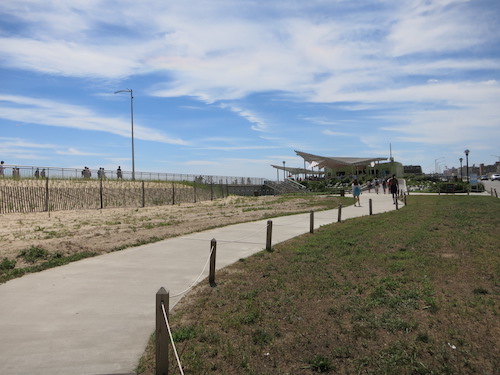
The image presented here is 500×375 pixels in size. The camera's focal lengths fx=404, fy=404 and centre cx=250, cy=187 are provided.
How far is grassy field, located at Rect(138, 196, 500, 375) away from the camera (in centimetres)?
448

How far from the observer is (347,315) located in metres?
5.83

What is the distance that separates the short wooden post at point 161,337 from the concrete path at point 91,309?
379 millimetres

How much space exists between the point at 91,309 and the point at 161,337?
2.59 metres

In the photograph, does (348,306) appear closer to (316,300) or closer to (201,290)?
(316,300)

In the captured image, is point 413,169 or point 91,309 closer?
point 91,309

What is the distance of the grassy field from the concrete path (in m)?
0.46

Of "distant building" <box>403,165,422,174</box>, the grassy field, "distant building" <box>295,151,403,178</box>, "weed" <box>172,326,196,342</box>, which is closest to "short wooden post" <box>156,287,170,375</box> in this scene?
the grassy field

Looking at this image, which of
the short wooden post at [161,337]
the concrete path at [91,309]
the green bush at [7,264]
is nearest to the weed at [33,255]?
the green bush at [7,264]

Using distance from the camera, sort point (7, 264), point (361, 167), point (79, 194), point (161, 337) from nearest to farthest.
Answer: point (161, 337) < point (7, 264) < point (79, 194) < point (361, 167)

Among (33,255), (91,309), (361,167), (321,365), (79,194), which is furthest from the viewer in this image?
(361,167)

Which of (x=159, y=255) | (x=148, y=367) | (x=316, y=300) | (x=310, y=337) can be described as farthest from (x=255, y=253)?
(x=148, y=367)

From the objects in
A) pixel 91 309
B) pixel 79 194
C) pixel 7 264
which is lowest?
pixel 91 309

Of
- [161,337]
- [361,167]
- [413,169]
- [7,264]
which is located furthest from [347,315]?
[413,169]

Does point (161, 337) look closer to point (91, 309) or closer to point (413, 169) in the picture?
point (91, 309)
